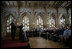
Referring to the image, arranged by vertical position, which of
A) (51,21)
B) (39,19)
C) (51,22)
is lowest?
(51,22)

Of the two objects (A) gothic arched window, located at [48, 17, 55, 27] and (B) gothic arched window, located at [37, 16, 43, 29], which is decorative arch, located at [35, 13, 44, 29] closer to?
(B) gothic arched window, located at [37, 16, 43, 29]

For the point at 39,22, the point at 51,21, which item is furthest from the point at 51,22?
the point at 39,22

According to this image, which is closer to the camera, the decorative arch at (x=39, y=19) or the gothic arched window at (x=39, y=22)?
the decorative arch at (x=39, y=19)

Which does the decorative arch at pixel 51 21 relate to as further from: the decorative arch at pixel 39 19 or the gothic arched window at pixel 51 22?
the decorative arch at pixel 39 19

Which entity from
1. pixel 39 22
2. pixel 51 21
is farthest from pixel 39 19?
pixel 51 21

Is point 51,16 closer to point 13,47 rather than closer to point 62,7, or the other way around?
point 62,7

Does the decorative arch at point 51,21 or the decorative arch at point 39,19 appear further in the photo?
the decorative arch at point 51,21

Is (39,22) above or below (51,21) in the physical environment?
below

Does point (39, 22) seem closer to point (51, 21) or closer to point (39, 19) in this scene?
point (39, 19)

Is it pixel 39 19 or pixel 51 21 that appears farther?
pixel 39 19

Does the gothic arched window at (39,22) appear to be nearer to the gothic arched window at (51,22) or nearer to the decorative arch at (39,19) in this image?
the decorative arch at (39,19)

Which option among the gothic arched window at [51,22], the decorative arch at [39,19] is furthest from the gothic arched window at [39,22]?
the gothic arched window at [51,22]

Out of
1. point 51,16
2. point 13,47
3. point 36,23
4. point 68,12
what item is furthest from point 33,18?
point 13,47

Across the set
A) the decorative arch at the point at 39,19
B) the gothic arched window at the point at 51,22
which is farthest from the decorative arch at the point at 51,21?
the decorative arch at the point at 39,19
